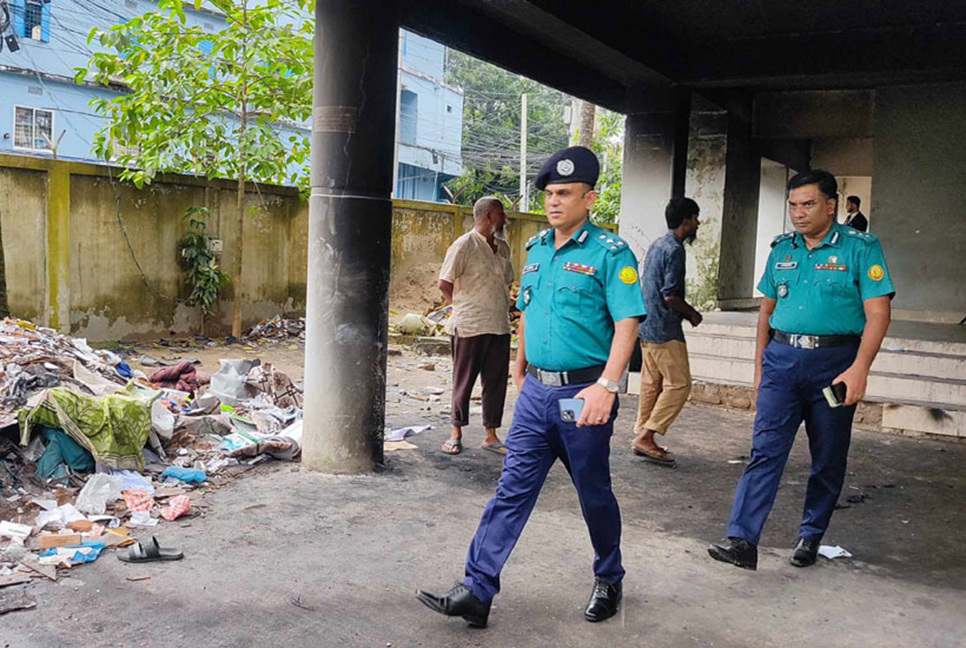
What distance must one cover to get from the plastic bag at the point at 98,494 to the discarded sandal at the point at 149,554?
67 centimetres

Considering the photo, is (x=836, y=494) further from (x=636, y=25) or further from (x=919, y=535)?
(x=636, y=25)

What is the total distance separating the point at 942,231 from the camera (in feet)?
36.3

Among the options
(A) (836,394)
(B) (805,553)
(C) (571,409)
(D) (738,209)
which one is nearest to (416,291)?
(D) (738,209)

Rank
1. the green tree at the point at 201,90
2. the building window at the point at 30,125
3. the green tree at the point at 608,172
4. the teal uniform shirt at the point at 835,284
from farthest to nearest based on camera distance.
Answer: the green tree at the point at 608,172 < the building window at the point at 30,125 < the green tree at the point at 201,90 < the teal uniform shirt at the point at 835,284

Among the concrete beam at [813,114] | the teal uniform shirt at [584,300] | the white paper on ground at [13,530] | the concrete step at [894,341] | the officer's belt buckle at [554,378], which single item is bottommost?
the white paper on ground at [13,530]

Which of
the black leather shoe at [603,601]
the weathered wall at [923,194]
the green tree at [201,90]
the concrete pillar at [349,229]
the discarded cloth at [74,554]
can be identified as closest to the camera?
the black leather shoe at [603,601]

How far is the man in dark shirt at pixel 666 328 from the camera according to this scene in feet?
20.7

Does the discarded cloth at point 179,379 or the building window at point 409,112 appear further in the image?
the building window at point 409,112

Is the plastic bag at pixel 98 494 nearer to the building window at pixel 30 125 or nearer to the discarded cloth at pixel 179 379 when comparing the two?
the discarded cloth at pixel 179 379

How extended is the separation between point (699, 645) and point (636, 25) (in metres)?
6.49

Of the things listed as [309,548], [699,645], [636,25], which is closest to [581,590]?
[699,645]

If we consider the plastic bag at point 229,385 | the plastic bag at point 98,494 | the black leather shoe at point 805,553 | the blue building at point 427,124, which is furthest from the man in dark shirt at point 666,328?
the blue building at point 427,124

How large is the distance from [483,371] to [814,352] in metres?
2.93

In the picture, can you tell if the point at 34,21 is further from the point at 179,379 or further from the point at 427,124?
the point at 427,124
